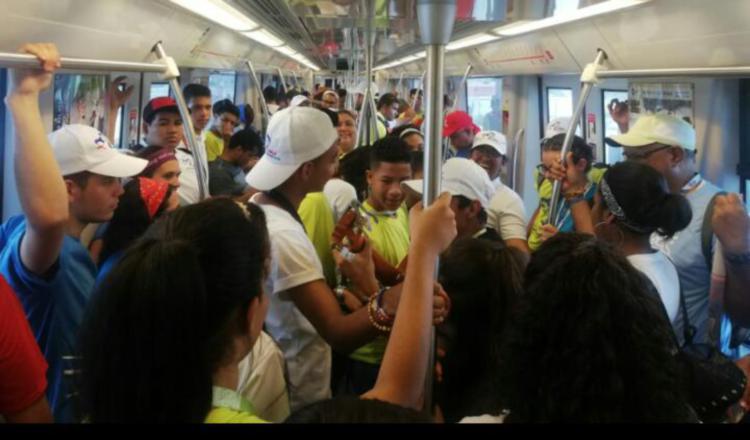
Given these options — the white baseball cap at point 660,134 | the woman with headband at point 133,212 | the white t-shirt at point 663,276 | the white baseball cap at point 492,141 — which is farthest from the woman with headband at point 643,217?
the white baseball cap at point 492,141

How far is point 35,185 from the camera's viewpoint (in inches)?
63.7

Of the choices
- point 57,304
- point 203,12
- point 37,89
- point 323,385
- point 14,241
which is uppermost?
point 203,12

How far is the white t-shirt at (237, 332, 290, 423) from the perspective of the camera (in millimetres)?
1634

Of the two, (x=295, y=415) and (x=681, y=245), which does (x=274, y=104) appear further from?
(x=295, y=415)

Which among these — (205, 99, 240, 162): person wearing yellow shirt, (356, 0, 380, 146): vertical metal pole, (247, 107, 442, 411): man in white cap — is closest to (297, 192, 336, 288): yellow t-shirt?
(247, 107, 442, 411): man in white cap

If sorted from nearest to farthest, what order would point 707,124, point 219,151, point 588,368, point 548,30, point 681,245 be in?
1. point 588,368
2. point 681,245
3. point 707,124
4. point 548,30
5. point 219,151

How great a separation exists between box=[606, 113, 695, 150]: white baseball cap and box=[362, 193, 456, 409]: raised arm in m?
1.83

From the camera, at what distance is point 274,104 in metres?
7.52

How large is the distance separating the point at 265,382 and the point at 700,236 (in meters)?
1.84

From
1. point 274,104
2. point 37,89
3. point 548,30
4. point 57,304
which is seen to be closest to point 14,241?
point 57,304

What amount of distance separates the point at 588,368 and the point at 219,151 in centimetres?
458

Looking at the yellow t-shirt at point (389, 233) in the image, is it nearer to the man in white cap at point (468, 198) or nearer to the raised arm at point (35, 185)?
the man in white cap at point (468, 198)

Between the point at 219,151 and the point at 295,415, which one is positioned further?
the point at 219,151

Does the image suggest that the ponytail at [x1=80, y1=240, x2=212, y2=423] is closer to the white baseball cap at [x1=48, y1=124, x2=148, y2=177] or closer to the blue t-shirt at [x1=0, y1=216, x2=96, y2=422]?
the blue t-shirt at [x1=0, y1=216, x2=96, y2=422]
